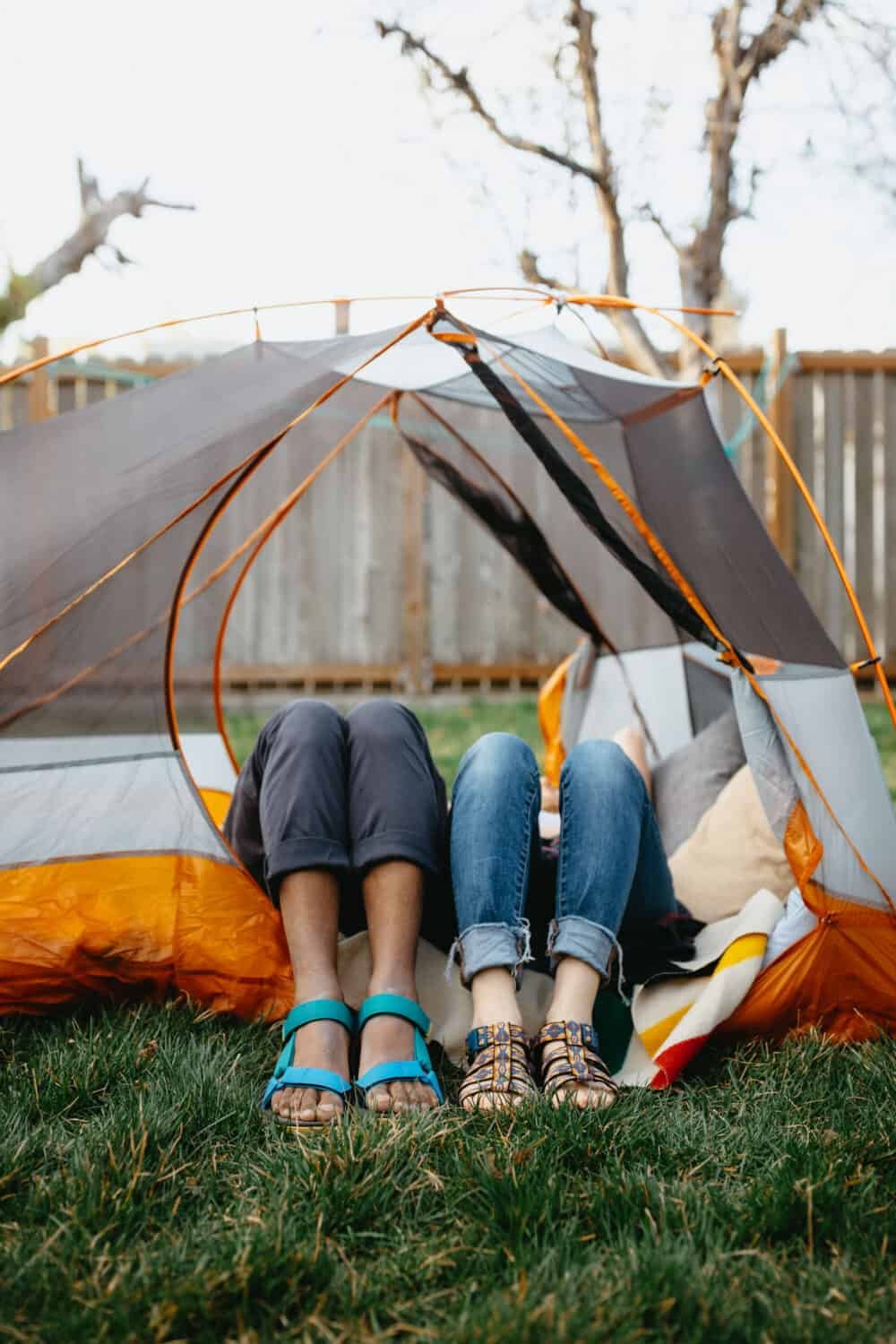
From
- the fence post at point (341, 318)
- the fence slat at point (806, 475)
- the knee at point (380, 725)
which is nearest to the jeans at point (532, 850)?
the knee at point (380, 725)

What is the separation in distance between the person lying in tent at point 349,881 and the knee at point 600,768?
0.65ft

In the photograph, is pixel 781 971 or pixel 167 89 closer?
pixel 781 971

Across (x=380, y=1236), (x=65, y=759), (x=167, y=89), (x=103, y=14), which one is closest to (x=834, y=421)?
(x=167, y=89)

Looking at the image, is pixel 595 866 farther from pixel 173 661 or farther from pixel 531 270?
pixel 531 270

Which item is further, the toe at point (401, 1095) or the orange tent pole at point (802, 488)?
the orange tent pole at point (802, 488)

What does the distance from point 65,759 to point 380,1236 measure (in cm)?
100

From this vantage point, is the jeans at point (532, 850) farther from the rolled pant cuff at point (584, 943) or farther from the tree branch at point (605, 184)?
the tree branch at point (605, 184)

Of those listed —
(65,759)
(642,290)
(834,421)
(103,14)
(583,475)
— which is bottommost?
(65,759)

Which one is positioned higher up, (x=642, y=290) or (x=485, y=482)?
(x=642, y=290)

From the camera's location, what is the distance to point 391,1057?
1.47 m

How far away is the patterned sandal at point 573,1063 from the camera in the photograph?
145 centimetres

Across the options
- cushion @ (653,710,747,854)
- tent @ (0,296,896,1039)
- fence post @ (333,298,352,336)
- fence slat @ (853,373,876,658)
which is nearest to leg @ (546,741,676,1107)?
tent @ (0,296,896,1039)

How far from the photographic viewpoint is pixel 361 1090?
4.77ft

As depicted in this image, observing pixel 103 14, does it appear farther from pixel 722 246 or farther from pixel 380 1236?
pixel 380 1236
